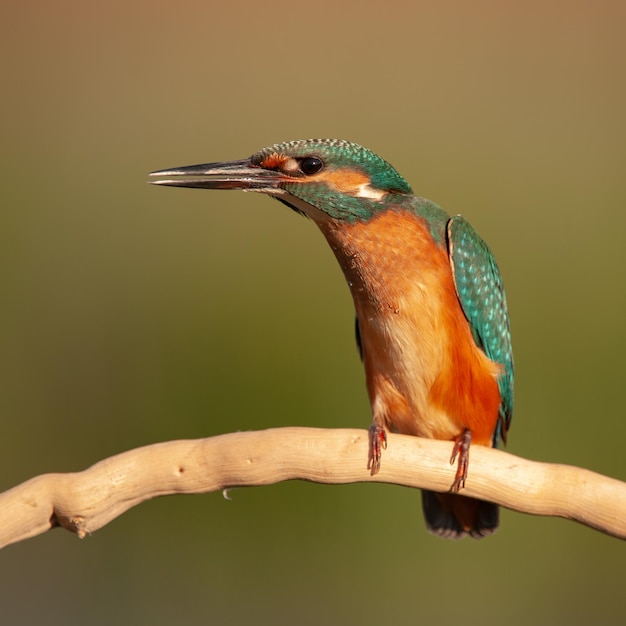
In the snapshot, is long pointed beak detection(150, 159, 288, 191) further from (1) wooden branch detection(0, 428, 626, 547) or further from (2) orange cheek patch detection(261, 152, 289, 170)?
(1) wooden branch detection(0, 428, 626, 547)

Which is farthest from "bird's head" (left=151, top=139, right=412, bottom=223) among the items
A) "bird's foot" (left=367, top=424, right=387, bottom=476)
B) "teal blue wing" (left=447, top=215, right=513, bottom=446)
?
"bird's foot" (left=367, top=424, right=387, bottom=476)

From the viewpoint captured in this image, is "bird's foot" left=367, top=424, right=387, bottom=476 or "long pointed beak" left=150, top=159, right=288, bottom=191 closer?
"bird's foot" left=367, top=424, right=387, bottom=476

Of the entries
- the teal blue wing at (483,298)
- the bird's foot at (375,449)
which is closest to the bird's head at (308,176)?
the teal blue wing at (483,298)

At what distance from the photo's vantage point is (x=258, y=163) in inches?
75.2

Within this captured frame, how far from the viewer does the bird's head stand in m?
1.89

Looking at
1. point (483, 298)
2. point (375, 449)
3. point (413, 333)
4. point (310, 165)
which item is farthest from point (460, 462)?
point (310, 165)

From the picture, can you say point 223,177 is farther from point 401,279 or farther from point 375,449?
point 375,449

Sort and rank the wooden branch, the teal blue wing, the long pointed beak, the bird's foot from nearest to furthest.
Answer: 1. the wooden branch
2. the bird's foot
3. the long pointed beak
4. the teal blue wing

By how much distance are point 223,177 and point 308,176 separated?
0.53ft

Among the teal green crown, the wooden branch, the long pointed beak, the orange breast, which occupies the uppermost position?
the teal green crown

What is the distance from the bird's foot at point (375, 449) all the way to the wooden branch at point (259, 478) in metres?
0.01

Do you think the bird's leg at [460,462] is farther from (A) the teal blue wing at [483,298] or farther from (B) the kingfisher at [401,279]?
(A) the teal blue wing at [483,298]

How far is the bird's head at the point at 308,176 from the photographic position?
1890 mm

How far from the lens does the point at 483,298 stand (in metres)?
2.12
